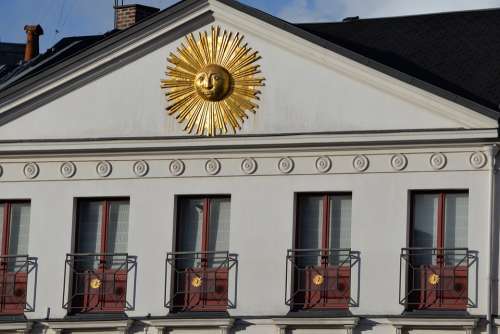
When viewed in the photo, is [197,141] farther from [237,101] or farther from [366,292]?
[366,292]

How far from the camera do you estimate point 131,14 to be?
52.8 metres

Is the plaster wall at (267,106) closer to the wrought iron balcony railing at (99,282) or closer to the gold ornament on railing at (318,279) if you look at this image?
the wrought iron balcony railing at (99,282)

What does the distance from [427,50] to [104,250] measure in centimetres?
815

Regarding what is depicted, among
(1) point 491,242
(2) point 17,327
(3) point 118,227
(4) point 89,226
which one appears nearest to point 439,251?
(1) point 491,242

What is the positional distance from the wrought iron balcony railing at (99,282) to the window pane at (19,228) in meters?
1.18

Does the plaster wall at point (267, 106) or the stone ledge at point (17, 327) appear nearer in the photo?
the plaster wall at point (267, 106)

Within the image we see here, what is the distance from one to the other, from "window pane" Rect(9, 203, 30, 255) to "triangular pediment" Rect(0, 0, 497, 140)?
158 cm

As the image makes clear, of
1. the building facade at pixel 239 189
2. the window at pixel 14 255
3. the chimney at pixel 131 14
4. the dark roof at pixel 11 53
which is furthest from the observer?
the dark roof at pixel 11 53

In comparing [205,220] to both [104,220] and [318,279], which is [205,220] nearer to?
[104,220]

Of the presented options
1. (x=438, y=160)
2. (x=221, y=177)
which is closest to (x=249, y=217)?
(x=221, y=177)

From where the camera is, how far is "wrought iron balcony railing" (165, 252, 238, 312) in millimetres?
44906

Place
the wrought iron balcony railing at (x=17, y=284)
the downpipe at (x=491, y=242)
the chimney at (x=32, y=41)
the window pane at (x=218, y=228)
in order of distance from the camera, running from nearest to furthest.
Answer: the downpipe at (x=491, y=242) < the window pane at (x=218, y=228) < the wrought iron balcony railing at (x=17, y=284) < the chimney at (x=32, y=41)

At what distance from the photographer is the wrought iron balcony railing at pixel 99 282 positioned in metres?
45.6

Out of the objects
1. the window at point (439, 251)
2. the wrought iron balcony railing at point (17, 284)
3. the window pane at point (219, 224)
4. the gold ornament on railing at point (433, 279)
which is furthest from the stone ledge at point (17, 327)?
the gold ornament on railing at point (433, 279)
